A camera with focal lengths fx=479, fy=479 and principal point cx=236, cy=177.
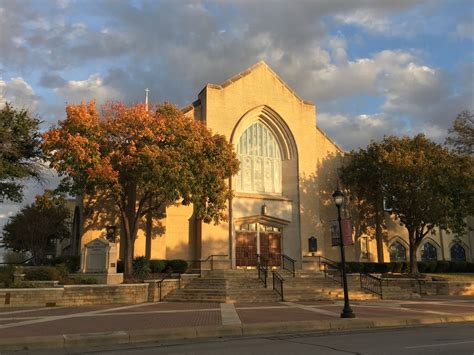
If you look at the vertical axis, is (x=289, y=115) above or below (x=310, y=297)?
above

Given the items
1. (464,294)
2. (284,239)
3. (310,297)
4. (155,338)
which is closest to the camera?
(155,338)

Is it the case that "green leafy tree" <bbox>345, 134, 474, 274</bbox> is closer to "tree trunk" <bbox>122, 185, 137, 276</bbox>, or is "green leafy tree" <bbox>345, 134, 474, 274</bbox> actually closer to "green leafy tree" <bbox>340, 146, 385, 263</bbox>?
"green leafy tree" <bbox>340, 146, 385, 263</bbox>

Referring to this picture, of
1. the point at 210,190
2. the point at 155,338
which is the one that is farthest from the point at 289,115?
the point at 155,338

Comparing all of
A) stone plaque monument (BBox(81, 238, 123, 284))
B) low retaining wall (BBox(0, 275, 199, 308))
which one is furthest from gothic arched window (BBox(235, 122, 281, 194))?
low retaining wall (BBox(0, 275, 199, 308))

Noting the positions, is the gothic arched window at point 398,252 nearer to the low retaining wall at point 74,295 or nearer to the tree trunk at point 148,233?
the tree trunk at point 148,233

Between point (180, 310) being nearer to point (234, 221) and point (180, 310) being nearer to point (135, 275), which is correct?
point (135, 275)

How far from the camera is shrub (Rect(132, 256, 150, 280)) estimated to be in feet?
84.0

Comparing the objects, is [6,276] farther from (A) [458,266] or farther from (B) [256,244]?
(A) [458,266]

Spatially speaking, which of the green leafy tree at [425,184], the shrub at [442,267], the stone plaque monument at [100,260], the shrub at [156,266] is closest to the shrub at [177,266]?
the shrub at [156,266]

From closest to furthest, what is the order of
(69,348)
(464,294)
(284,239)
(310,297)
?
(69,348)
(310,297)
(464,294)
(284,239)

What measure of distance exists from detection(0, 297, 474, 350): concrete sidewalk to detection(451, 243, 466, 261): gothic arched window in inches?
903

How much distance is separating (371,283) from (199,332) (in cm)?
1655

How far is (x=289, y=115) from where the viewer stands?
113 feet

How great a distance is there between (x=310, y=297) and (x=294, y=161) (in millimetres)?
12344
